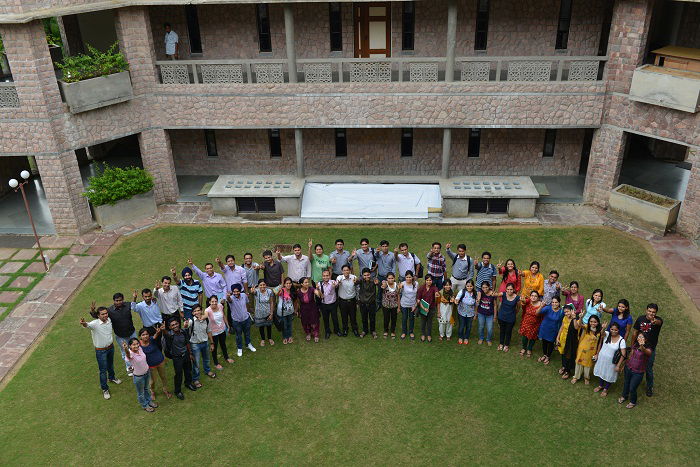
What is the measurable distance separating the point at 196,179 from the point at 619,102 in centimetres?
1424

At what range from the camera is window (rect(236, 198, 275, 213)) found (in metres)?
19.4

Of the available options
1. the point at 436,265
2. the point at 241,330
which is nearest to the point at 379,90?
the point at 436,265

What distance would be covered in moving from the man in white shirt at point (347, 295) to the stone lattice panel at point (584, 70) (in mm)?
10143

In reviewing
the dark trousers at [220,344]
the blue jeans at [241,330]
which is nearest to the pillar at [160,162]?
the blue jeans at [241,330]

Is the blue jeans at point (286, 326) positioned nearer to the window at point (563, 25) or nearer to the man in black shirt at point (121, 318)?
the man in black shirt at point (121, 318)

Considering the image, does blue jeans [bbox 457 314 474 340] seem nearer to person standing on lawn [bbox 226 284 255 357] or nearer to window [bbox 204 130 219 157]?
person standing on lawn [bbox 226 284 255 357]

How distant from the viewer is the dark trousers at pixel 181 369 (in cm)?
1165

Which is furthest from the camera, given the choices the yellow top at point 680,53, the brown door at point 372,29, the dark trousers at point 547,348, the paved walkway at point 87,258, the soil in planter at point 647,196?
the brown door at point 372,29

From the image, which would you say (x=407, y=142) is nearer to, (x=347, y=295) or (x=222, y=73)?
(x=222, y=73)

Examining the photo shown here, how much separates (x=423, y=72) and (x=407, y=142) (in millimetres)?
Result: 3208

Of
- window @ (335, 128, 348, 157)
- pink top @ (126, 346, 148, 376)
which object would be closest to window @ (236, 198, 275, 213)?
window @ (335, 128, 348, 157)

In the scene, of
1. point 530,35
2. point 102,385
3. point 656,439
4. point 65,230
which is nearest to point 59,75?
point 65,230

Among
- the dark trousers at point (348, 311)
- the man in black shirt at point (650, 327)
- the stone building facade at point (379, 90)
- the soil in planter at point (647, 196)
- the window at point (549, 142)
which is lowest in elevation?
the dark trousers at point (348, 311)

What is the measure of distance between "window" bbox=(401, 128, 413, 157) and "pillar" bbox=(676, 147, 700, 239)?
27.9ft
